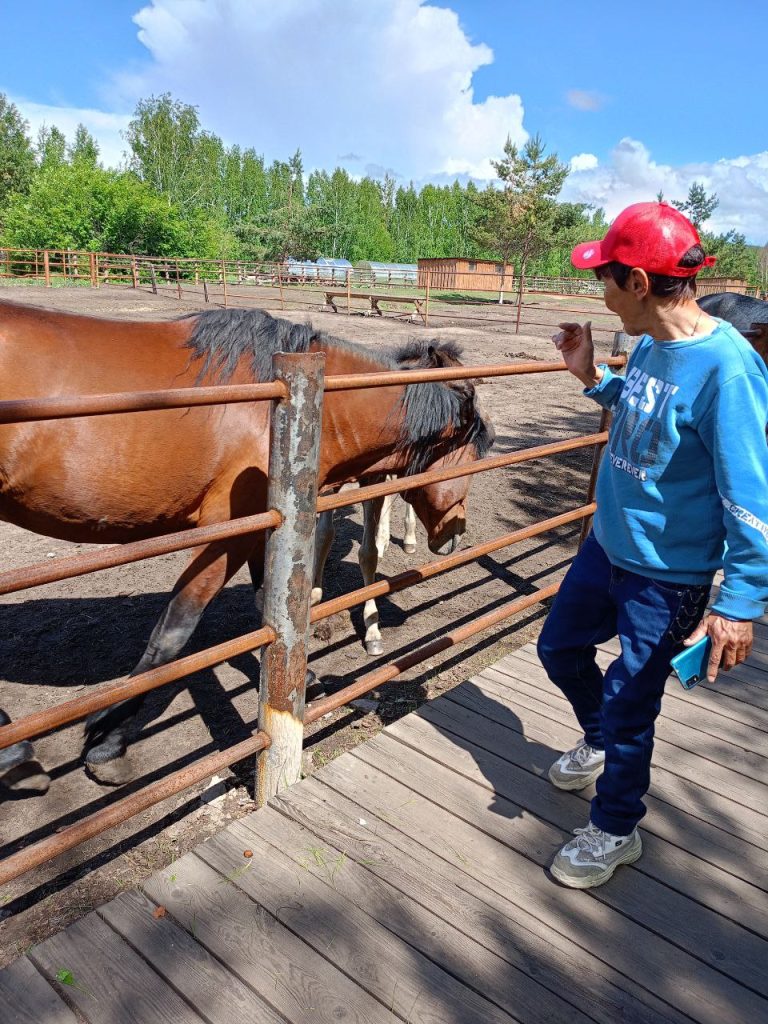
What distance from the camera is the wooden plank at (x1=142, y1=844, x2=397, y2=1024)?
149cm

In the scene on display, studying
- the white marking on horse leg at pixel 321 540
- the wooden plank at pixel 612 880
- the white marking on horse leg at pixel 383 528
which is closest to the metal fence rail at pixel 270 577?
the wooden plank at pixel 612 880

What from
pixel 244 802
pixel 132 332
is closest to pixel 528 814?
pixel 244 802

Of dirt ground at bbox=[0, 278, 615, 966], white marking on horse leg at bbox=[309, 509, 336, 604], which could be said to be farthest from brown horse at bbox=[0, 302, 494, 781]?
white marking on horse leg at bbox=[309, 509, 336, 604]

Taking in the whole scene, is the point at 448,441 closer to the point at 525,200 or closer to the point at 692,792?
the point at 692,792

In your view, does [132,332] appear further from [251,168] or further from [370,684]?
[251,168]

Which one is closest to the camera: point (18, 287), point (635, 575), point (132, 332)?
point (635, 575)

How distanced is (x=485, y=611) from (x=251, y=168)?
82.1 meters

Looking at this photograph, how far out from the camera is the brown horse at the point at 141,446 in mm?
2662

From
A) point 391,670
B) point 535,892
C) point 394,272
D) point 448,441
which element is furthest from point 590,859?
point 394,272

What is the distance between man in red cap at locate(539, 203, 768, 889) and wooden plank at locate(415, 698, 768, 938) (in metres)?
0.12

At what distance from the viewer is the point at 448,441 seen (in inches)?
137

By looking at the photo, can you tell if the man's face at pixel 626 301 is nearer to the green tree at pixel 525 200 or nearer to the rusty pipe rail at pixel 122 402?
the rusty pipe rail at pixel 122 402

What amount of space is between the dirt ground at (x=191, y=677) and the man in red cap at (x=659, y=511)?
151 centimetres

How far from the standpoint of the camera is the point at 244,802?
2.60 metres
